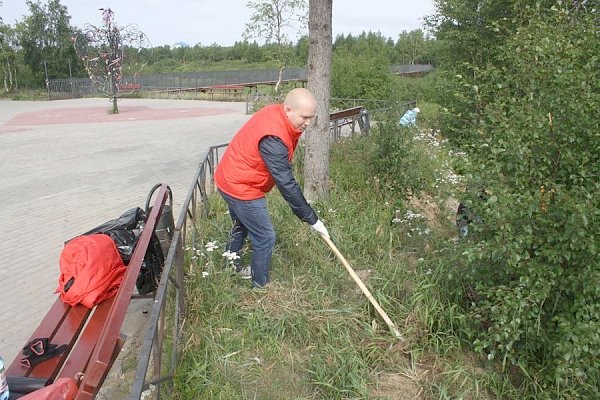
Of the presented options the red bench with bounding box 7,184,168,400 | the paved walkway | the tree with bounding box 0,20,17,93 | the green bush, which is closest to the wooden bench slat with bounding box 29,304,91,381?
the red bench with bounding box 7,184,168,400

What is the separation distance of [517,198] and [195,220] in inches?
113

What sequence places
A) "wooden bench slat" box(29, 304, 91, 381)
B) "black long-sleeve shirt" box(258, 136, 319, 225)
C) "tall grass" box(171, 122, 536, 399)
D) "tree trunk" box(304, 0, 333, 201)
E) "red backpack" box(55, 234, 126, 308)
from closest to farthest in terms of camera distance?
"wooden bench slat" box(29, 304, 91, 381)
"tall grass" box(171, 122, 536, 399)
"red backpack" box(55, 234, 126, 308)
"black long-sleeve shirt" box(258, 136, 319, 225)
"tree trunk" box(304, 0, 333, 201)

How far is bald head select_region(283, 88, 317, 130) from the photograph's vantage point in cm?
313

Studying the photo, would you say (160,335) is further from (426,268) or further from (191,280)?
(426,268)

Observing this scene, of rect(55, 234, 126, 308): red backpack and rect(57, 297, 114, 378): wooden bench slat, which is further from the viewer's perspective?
rect(55, 234, 126, 308): red backpack

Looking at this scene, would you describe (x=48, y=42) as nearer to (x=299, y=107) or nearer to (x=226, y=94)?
(x=226, y=94)

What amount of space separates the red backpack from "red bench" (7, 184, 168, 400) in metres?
0.06

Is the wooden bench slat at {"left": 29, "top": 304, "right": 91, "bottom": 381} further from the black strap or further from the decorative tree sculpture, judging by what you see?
the decorative tree sculpture

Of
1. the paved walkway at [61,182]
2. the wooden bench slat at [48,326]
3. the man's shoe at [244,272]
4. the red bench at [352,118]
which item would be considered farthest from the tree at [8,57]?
the wooden bench slat at [48,326]

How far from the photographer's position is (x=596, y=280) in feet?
7.46

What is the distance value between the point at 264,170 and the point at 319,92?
197cm

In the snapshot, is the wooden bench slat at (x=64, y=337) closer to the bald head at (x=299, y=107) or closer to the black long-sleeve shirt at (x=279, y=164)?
the black long-sleeve shirt at (x=279, y=164)

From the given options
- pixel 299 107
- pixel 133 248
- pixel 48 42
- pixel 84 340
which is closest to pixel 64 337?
pixel 84 340

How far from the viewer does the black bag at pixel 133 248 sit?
128 inches
